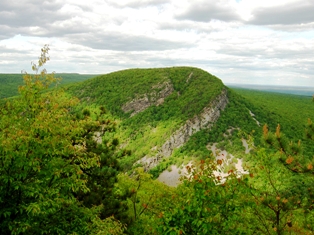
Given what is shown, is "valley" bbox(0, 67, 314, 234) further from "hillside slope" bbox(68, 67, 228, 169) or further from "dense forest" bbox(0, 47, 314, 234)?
"hillside slope" bbox(68, 67, 228, 169)

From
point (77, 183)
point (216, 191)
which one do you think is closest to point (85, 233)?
point (77, 183)

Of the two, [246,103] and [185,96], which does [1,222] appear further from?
[246,103]

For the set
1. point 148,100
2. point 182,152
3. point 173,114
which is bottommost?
point 182,152

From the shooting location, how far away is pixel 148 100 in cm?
10431

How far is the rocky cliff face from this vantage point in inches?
3305

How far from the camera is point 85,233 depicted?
9.63 meters

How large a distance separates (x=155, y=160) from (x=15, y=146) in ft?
249

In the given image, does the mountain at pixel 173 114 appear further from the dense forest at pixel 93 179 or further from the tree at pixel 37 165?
the tree at pixel 37 165

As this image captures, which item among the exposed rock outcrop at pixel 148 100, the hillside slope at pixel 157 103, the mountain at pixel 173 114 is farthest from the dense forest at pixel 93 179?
the exposed rock outcrop at pixel 148 100

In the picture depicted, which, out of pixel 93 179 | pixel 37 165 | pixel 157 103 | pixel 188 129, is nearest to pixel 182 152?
pixel 188 129

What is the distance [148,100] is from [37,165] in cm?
9570

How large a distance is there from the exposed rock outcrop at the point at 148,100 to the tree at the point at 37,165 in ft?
304

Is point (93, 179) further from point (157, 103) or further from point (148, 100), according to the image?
point (148, 100)

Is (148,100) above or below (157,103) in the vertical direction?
above
